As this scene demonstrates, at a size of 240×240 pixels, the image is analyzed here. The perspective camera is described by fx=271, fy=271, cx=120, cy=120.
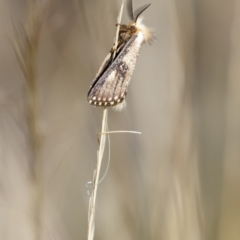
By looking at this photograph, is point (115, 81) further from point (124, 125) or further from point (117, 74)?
point (124, 125)

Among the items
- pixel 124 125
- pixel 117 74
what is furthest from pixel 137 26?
pixel 124 125

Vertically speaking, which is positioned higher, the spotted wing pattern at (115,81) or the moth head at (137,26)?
the moth head at (137,26)

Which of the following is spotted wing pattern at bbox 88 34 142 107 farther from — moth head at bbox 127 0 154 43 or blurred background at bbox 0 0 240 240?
blurred background at bbox 0 0 240 240

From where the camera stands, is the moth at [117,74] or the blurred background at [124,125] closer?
the moth at [117,74]

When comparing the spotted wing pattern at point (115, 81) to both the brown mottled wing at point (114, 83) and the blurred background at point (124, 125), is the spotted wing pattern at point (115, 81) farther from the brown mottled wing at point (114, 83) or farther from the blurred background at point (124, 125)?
the blurred background at point (124, 125)

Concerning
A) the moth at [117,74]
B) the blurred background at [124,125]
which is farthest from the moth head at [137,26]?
the blurred background at [124,125]

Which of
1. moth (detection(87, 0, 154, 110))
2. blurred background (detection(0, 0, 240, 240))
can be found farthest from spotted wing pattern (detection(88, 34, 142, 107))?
blurred background (detection(0, 0, 240, 240))
